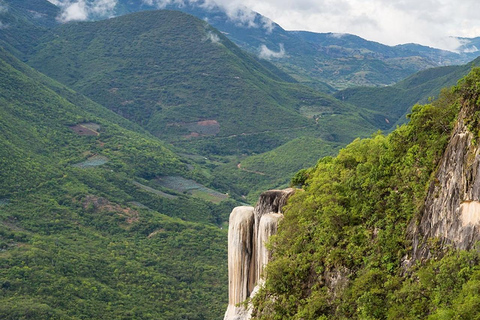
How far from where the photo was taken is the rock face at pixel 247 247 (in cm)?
2848

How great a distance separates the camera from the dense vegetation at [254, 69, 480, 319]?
19125mm

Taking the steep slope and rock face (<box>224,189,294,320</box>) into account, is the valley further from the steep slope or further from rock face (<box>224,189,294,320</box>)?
rock face (<box>224,189,294,320</box>)

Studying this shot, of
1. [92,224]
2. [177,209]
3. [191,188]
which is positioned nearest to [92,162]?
[191,188]

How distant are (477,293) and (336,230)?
24.3ft

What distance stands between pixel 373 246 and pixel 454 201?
151 inches

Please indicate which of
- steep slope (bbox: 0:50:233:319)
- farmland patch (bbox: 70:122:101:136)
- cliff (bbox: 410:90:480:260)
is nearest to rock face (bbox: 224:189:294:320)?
cliff (bbox: 410:90:480:260)

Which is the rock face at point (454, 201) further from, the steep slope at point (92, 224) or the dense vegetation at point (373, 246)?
the steep slope at point (92, 224)

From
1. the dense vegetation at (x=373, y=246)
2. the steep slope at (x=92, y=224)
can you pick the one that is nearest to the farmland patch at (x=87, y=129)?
the steep slope at (x=92, y=224)

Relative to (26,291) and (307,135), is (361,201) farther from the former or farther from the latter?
(307,135)

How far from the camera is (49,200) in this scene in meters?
103

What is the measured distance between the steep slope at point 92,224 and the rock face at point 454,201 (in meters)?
51.6

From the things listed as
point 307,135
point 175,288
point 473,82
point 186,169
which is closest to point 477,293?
point 473,82

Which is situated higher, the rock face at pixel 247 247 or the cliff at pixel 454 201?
the cliff at pixel 454 201

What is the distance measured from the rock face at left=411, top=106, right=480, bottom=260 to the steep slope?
51562mm
